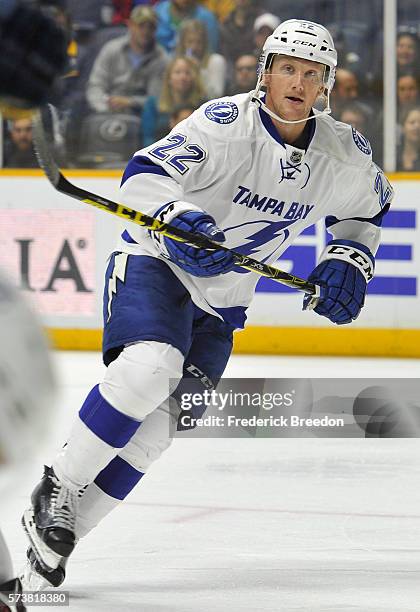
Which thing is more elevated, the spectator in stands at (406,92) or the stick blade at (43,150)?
the stick blade at (43,150)

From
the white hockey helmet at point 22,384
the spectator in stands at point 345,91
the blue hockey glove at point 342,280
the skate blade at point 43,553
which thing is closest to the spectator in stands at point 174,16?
the spectator in stands at point 345,91

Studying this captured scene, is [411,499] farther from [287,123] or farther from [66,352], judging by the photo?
[66,352]

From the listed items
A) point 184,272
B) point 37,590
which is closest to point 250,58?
point 184,272

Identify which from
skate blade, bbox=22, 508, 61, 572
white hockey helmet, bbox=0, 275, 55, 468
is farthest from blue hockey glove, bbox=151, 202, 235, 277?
white hockey helmet, bbox=0, 275, 55, 468

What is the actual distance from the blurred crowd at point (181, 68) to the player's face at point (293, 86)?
120 inches

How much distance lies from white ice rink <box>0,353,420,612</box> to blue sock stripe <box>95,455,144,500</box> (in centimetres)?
12

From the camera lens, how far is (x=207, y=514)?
10.4ft

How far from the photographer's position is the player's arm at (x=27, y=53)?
1.67 meters

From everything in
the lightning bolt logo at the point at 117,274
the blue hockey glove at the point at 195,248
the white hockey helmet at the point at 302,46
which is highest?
the white hockey helmet at the point at 302,46

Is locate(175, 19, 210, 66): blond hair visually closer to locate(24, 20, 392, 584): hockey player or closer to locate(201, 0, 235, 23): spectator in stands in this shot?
locate(201, 0, 235, 23): spectator in stands

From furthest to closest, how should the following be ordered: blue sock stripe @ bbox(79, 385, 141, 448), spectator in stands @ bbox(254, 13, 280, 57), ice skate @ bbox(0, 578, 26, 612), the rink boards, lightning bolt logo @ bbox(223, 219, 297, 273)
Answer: spectator in stands @ bbox(254, 13, 280, 57) < the rink boards < lightning bolt logo @ bbox(223, 219, 297, 273) < blue sock stripe @ bbox(79, 385, 141, 448) < ice skate @ bbox(0, 578, 26, 612)

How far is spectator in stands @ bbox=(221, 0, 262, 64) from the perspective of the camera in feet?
19.6

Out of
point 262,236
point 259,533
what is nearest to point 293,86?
point 262,236

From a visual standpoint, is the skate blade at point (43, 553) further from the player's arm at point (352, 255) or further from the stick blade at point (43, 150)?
the player's arm at point (352, 255)
